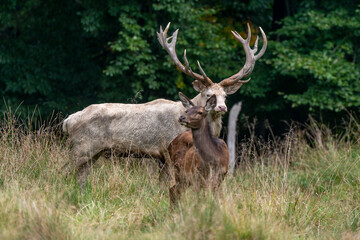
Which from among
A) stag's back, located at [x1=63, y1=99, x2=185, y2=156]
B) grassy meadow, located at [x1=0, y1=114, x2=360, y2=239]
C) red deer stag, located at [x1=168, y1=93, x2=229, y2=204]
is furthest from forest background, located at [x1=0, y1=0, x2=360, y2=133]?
red deer stag, located at [x1=168, y1=93, x2=229, y2=204]

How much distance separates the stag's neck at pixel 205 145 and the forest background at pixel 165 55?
6.15 metres

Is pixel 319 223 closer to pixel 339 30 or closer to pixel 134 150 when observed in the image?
pixel 134 150

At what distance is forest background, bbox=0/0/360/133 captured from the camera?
1281cm

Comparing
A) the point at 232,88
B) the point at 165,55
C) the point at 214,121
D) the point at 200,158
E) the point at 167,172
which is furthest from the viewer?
the point at 165,55

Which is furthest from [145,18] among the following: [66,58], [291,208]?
[291,208]

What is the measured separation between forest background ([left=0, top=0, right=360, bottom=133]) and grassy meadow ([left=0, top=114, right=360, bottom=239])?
17.5ft

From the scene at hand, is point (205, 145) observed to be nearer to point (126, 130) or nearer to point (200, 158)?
point (200, 158)

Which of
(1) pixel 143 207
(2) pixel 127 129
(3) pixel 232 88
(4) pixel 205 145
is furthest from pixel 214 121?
(1) pixel 143 207

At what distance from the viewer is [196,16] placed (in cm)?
1365

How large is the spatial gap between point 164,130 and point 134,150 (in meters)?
0.50

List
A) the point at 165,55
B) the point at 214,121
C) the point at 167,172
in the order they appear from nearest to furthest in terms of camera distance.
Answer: the point at 167,172 < the point at 214,121 < the point at 165,55

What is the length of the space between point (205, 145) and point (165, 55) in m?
7.92

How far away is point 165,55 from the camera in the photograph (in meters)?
13.5

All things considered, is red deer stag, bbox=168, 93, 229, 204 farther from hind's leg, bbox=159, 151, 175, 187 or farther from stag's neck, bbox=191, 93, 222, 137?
stag's neck, bbox=191, 93, 222, 137
